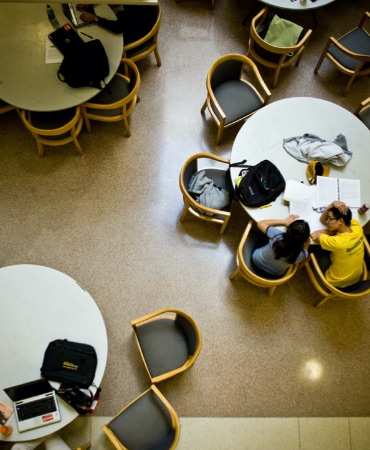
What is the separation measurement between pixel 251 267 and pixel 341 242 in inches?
31.6

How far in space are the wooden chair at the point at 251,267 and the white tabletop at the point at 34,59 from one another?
2.04 m

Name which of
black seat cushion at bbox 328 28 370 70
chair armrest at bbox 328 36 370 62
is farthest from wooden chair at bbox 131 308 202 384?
A: black seat cushion at bbox 328 28 370 70

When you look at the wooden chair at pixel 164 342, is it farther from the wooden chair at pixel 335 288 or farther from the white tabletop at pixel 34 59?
the white tabletop at pixel 34 59

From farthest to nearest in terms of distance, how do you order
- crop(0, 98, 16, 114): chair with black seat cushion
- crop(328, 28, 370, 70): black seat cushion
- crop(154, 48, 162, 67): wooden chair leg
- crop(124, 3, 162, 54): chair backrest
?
crop(154, 48, 162, 67): wooden chair leg → crop(328, 28, 370, 70): black seat cushion → crop(124, 3, 162, 54): chair backrest → crop(0, 98, 16, 114): chair with black seat cushion

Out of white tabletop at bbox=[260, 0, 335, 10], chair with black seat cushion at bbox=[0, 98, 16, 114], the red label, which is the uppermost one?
white tabletop at bbox=[260, 0, 335, 10]

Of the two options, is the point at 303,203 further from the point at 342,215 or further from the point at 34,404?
the point at 34,404

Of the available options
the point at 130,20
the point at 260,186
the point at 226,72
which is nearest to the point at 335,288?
the point at 260,186

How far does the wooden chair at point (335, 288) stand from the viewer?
138 inches

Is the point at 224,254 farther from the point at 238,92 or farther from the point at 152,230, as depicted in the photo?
the point at 238,92

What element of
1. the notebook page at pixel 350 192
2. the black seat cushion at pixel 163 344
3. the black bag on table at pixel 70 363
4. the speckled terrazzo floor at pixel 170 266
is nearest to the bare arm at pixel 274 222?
the notebook page at pixel 350 192

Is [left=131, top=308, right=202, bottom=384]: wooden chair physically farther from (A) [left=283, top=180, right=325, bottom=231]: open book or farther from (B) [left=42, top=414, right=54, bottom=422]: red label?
(A) [left=283, top=180, right=325, bottom=231]: open book

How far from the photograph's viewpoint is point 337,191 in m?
3.75

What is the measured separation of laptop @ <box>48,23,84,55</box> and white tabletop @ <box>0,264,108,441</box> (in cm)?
219

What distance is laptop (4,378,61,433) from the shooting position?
295cm
